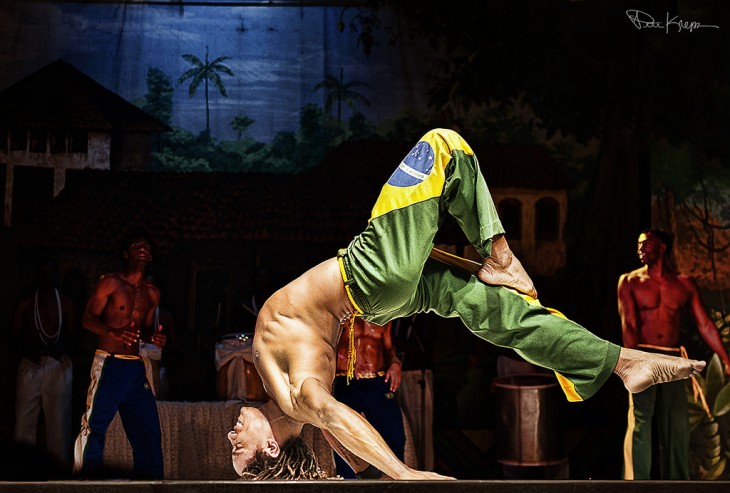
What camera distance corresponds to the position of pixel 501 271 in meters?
4.46

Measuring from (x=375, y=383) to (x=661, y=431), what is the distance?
1.99m

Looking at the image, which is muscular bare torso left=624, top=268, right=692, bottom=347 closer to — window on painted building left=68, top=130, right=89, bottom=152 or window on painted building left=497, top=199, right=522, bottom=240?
window on painted building left=497, top=199, right=522, bottom=240

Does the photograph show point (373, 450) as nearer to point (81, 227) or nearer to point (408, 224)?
point (408, 224)

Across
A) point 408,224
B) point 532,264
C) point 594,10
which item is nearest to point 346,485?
point 408,224

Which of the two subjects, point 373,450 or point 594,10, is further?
point 594,10

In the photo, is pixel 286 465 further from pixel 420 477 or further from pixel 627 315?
pixel 627 315

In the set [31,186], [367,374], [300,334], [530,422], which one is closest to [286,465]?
[300,334]

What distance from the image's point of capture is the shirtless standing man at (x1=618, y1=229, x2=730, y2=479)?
7.13m

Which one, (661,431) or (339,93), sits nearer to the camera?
(661,431)

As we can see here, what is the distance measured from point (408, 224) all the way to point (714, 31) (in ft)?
14.0

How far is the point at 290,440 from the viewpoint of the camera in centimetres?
438

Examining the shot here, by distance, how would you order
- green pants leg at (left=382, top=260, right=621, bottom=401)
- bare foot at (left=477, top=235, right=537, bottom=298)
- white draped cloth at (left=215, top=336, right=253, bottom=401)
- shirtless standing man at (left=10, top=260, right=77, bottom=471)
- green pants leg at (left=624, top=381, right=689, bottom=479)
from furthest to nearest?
shirtless standing man at (left=10, top=260, right=77, bottom=471), white draped cloth at (left=215, top=336, right=253, bottom=401), green pants leg at (left=624, top=381, right=689, bottom=479), bare foot at (left=477, top=235, right=537, bottom=298), green pants leg at (left=382, top=260, right=621, bottom=401)

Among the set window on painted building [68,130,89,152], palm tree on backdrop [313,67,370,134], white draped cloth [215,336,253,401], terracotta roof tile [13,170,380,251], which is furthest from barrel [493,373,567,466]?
window on painted building [68,130,89,152]

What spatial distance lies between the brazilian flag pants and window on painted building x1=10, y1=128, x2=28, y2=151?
13.6ft
